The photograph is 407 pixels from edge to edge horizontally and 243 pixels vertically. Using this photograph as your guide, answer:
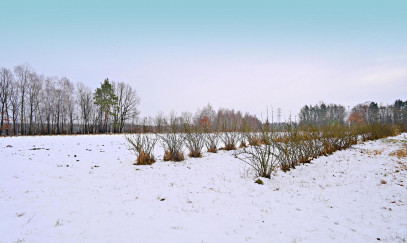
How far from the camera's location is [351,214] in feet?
13.5

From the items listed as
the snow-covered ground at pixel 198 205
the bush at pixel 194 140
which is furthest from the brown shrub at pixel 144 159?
the bush at pixel 194 140

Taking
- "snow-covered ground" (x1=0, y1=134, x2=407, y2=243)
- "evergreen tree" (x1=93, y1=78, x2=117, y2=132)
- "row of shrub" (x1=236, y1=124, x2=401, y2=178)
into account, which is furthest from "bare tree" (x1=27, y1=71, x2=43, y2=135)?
"row of shrub" (x1=236, y1=124, x2=401, y2=178)

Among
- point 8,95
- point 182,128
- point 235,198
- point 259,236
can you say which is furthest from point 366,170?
point 8,95

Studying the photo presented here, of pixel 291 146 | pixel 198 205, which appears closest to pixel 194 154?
pixel 291 146

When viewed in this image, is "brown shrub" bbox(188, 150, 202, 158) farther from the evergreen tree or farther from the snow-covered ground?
the evergreen tree

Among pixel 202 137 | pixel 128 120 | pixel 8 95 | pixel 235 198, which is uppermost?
pixel 8 95

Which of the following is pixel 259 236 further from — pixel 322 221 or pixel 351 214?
pixel 351 214

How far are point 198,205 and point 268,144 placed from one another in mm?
3985

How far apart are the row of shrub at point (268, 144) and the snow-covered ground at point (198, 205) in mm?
837

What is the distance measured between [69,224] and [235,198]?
4.03 meters

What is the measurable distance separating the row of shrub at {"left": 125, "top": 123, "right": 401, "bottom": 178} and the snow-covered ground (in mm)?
837

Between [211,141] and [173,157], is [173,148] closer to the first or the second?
[173,157]

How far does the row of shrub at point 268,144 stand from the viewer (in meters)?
7.63

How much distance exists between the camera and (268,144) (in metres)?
7.14
